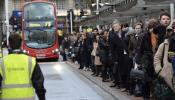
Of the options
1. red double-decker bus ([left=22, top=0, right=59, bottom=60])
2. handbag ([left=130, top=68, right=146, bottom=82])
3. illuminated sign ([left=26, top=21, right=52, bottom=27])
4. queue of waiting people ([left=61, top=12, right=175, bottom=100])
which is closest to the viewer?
queue of waiting people ([left=61, top=12, right=175, bottom=100])

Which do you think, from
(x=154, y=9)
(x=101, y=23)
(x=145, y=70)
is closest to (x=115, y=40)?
(x=145, y=70)

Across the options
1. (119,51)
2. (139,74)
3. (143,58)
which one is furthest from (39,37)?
(143,58)

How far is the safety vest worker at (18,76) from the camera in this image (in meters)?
7.09

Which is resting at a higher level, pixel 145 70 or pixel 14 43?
pixel 14 43

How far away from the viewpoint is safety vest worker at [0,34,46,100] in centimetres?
709

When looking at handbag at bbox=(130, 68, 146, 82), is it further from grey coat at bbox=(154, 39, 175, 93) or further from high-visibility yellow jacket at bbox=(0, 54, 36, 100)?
high-visibility yellow jacket at bbox=(0, 54, 36, 100)

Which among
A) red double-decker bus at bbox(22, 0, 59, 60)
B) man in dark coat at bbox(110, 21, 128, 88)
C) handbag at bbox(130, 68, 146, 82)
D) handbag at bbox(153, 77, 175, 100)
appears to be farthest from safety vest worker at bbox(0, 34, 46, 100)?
red double-decker bus at bbox(22, 0, 59, 60)

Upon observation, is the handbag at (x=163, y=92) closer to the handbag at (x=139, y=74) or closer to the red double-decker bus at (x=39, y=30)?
the handbag at (x=139, y=74)

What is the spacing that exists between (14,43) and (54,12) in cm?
3263

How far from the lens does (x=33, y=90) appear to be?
23.8 feet

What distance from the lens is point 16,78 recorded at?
7094 mm

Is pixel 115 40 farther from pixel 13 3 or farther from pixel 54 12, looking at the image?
pixel 13 3

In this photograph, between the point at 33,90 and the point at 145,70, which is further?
the point at 145,70

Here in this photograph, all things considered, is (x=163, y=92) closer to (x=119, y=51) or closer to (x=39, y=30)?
(x=119, y=51)
